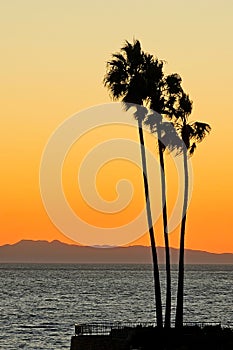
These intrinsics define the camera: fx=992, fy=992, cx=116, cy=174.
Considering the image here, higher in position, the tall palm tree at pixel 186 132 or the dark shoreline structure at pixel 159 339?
the tall palm tree at pixel 186 132

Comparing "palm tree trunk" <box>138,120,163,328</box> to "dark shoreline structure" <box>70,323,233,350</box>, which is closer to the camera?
"dark shoreline structure" <box>70,323,233,350</box>

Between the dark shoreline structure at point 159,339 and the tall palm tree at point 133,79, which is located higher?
the tall palm tree at point 133,79

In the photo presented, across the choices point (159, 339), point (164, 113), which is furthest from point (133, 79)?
point (159, 339)

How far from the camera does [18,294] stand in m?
196

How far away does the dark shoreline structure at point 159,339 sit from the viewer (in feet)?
174

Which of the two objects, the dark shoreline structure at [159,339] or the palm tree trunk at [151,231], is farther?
the palm tree trunk at [151,231]

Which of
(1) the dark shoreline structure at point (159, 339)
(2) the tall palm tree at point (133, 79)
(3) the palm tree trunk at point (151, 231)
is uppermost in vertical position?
(2) the tall palm tree at point (133, 79)

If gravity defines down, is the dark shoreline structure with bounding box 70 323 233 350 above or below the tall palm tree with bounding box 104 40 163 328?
below

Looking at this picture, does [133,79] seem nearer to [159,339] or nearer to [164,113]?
[164,113]

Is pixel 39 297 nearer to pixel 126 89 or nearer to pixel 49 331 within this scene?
pixel 49 331

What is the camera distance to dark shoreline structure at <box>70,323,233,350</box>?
52969mm

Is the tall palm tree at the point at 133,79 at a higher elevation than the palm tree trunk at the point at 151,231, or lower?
higher

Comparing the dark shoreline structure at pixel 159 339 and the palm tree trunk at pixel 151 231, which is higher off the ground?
the palm tree trunk at pixel 151 231

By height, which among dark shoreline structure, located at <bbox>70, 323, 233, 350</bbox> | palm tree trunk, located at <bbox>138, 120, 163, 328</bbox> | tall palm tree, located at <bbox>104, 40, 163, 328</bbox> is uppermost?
tall palm tree, located at <bbox>104, 40, 163, 328</bbox>
